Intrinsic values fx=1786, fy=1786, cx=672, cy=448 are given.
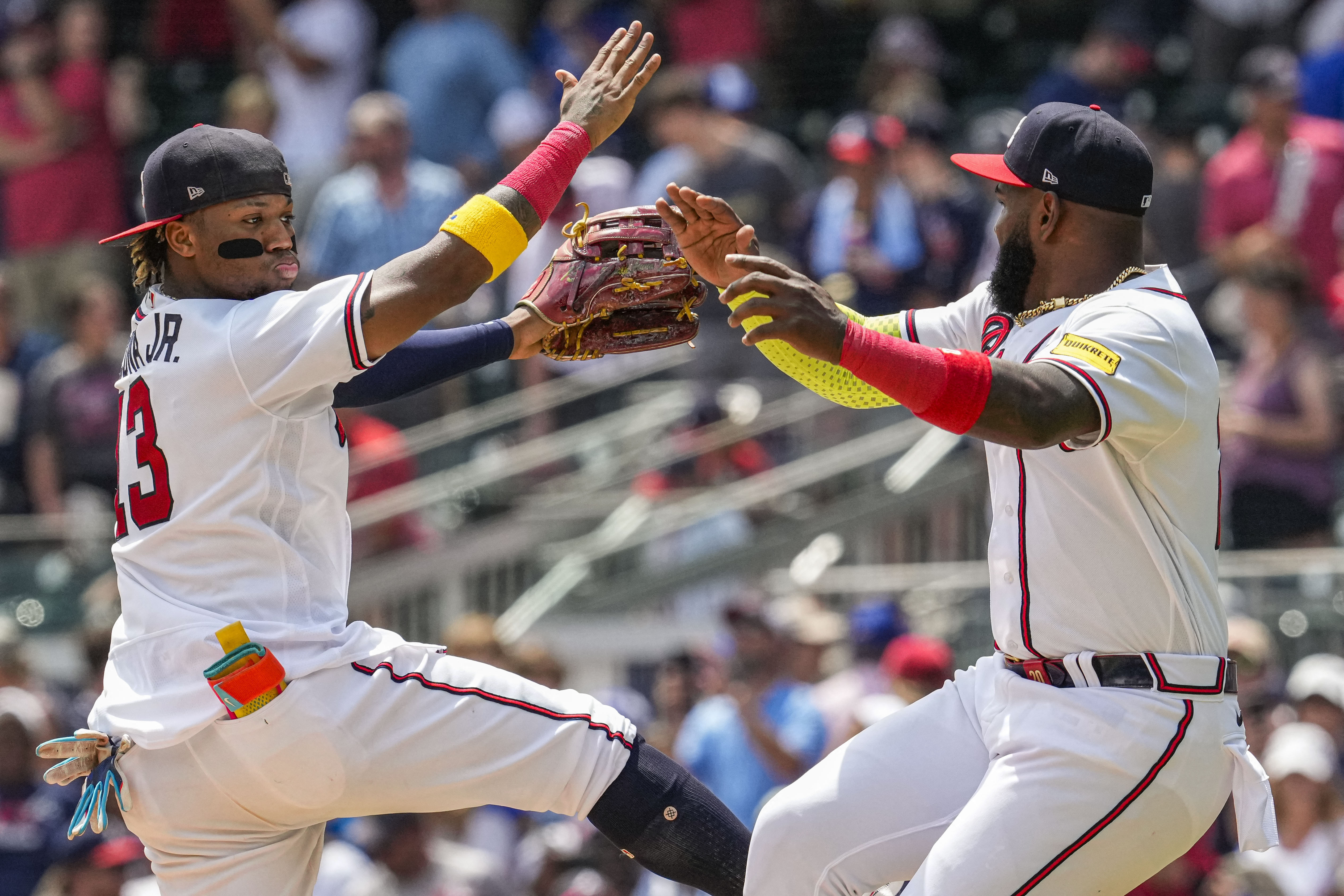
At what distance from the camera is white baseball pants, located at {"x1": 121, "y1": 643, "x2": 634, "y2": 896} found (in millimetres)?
3686

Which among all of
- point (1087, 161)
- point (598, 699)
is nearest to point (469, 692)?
point (1087, 161)

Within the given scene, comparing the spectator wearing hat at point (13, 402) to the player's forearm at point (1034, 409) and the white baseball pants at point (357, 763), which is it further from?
the player's forearm at point (1034, 409)

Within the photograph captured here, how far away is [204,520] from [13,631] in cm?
480

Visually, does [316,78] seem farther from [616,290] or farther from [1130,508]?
[1130,508]

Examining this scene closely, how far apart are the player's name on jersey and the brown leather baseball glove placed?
0.90m

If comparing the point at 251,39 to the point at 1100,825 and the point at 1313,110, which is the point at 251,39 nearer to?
the point at 1313,110

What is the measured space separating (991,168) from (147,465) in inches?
75.5

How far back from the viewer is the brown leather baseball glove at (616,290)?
4258mm

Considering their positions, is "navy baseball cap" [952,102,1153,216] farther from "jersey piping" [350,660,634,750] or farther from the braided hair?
the braided hair

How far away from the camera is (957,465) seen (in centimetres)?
875

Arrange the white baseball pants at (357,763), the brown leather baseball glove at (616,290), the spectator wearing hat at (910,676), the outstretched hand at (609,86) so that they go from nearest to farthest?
the white baseball pants at (357,763) → the outstretched hand at (609,86) → the brown leather baseball glove at (616,290) → the spectator wearing hat at (910,676)

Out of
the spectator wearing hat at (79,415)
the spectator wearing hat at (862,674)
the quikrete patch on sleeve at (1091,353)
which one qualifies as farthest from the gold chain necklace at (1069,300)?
the spectator wearing hat at (79,415)

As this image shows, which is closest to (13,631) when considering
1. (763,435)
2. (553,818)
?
(553,818)

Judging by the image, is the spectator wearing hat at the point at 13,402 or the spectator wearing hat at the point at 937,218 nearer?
the spectator wearing hat at the point at 937,218
